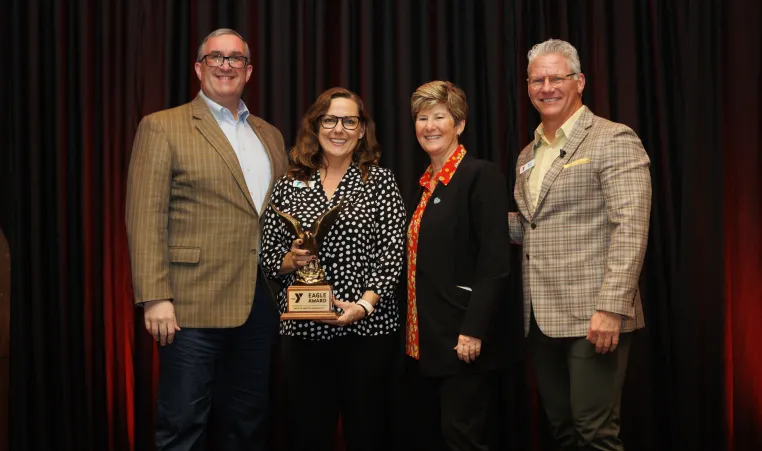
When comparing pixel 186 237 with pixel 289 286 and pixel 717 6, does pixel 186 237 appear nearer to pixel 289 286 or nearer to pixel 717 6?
pixel 289 286

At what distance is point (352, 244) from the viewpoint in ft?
7.92

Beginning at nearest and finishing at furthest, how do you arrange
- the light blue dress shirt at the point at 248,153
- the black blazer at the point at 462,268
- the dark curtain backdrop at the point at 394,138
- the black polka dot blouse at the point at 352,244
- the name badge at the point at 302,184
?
the black blazer at the point at 462,268
the black polka dot blouse at the point at 352,244
the name badge at the point at 302,184
the light blue dress shirt at the point at 248,153
the dark curtain backdrop at the point at 394,138

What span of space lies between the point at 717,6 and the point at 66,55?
335 centimetres

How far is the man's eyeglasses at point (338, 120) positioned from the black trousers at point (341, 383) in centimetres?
81

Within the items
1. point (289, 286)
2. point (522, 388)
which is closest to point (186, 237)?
point (289, 286)

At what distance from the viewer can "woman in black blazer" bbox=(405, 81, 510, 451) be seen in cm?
226

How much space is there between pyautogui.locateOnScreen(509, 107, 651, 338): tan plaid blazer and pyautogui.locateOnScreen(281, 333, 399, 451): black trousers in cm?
62

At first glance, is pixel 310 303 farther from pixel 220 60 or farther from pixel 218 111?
pixel 220 60

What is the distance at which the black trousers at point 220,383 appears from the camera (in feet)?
8.05

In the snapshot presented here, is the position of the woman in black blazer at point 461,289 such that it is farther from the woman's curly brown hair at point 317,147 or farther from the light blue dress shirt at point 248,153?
the light blue dress shirt at point 248,153

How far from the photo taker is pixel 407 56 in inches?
133

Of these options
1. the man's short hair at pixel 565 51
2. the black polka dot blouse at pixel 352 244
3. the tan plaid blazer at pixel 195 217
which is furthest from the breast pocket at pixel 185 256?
the man's short hair at pixel 565 51

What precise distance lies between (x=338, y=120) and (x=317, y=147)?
142 millimetres

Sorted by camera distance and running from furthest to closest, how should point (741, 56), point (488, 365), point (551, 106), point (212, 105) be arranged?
point (741, 56)
point (212, 105)
point (551, 106)
point (488, 365)
